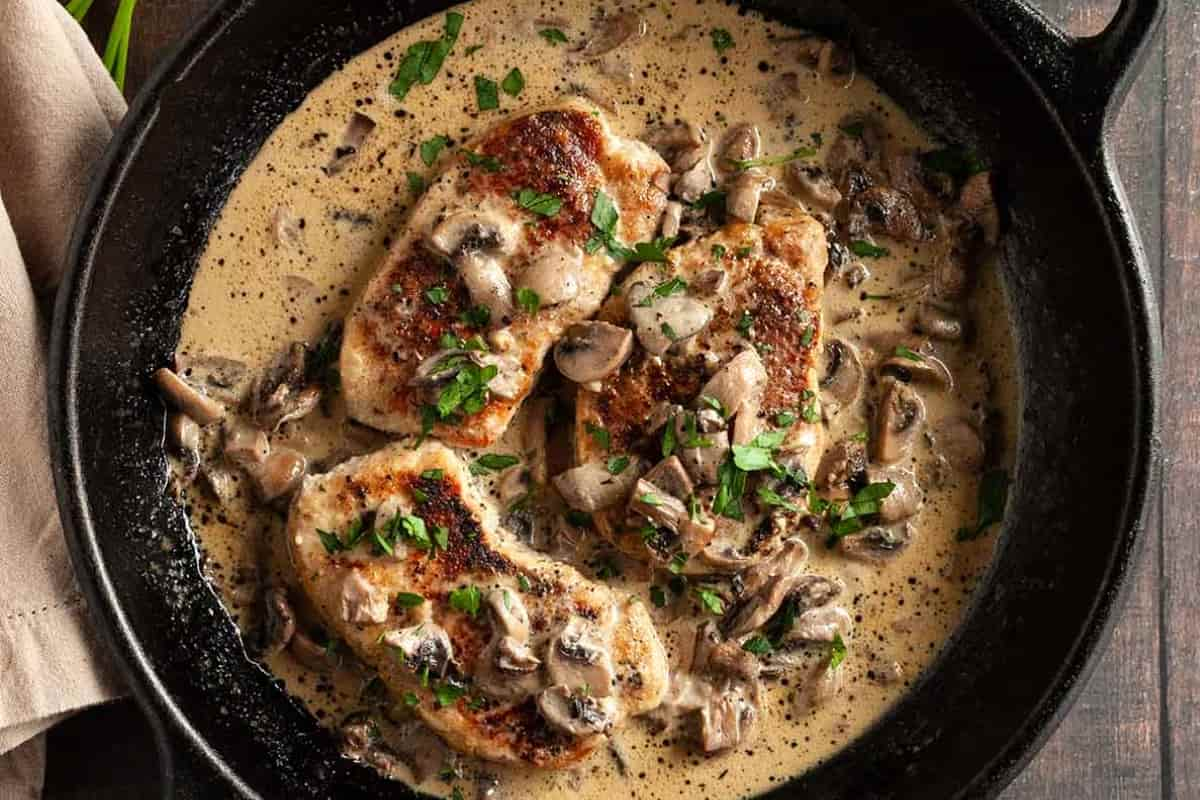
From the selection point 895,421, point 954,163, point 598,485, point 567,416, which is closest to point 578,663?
point 598,485

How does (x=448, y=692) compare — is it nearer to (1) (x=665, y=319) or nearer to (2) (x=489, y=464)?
(2) (x=489, y=464)

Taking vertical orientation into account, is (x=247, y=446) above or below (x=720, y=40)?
below

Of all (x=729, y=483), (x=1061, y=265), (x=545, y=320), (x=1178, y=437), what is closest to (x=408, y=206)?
(x=545, y=320)

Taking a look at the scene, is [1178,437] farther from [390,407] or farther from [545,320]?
[390,407]

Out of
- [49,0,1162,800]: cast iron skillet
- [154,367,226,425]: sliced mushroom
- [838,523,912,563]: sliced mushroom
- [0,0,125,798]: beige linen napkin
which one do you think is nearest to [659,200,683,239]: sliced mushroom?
[49,0,1162,800]: cast iron skillet

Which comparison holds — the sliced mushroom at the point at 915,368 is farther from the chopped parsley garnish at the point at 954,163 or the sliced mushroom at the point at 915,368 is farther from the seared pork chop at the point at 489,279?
the seared pork chop at the point at 489,279

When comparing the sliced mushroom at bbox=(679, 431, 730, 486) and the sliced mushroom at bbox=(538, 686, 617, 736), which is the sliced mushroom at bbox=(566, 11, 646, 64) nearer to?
the sliced mushroom at bbox=(679, 431, 730, 486)

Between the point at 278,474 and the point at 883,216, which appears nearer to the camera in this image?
the point at 278,474
